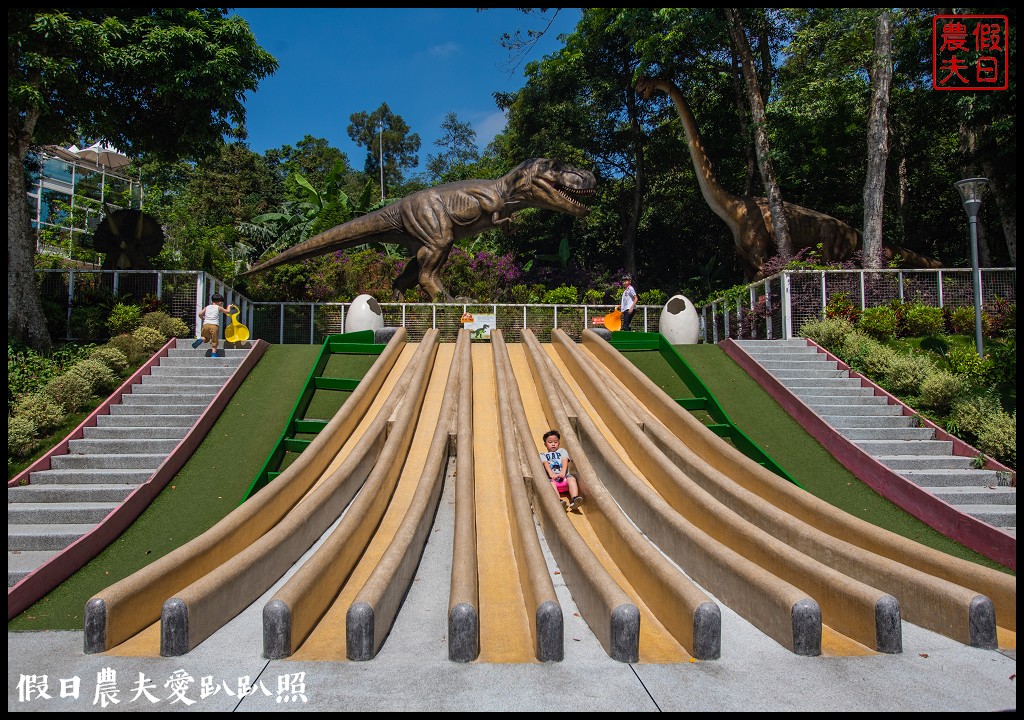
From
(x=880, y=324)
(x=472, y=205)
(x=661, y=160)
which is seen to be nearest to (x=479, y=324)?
(x=472, y=205)

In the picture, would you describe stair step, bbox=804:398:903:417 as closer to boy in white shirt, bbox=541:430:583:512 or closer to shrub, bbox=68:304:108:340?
boy in white shirt, bbox=541:430:583:512

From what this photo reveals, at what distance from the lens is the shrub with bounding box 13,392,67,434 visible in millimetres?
8969

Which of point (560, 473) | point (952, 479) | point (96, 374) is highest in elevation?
point (96, 374)

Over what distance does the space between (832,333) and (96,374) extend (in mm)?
12469

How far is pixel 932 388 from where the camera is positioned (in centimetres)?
1005

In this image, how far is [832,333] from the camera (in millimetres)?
13070

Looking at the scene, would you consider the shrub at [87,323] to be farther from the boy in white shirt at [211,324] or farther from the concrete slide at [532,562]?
the concrete slide at [532,562]

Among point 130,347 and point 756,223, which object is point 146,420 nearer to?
point 130,347

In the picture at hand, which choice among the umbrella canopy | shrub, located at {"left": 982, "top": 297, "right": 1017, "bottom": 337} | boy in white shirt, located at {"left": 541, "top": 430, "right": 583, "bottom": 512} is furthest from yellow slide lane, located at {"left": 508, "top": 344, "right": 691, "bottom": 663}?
the umbrella canopy

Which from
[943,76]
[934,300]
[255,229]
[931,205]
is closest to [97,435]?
[934,300]

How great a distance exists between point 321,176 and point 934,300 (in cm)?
3840

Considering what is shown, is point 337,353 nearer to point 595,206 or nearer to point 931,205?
point 595,206

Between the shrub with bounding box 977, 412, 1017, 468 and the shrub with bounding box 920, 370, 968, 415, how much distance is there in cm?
91
